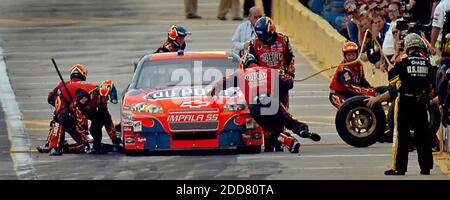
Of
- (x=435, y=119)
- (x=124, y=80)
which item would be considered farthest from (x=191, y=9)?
(x=435, y=119)

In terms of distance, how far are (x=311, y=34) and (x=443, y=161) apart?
12.5 meters

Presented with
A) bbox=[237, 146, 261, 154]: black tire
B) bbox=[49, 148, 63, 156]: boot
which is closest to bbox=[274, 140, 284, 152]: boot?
bbox=[237, 146, 261, 154]: black tire

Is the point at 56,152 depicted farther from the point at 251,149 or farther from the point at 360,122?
the point at 360,122

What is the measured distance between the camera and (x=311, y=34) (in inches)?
1220

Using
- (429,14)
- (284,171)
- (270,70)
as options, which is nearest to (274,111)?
(270,70)

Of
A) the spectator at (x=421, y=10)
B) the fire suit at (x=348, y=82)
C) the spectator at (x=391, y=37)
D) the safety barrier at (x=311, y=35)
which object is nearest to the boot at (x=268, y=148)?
the fire suit at (x=348, y=82)

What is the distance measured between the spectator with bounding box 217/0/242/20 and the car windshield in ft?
41.6

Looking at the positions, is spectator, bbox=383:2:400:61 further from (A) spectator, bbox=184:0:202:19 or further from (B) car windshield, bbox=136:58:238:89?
(A) spectator, bbox=184:0:202:19

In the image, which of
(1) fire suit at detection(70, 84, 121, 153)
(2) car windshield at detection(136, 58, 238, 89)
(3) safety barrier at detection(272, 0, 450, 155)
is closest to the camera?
(1) fire suit at detection(70, 84, 121, 153)

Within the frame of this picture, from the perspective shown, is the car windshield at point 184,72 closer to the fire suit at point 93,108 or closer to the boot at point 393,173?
the fire suit at point 93,108

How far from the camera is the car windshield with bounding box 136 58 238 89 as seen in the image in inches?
827
